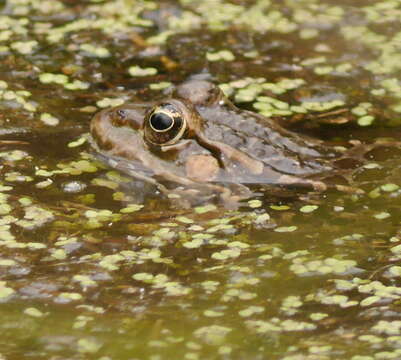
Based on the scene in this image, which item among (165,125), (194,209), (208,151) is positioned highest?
(165,125)

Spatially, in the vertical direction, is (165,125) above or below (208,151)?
above

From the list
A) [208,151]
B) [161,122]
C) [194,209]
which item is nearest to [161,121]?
[161,122]

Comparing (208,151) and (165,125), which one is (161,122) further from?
(208,151)

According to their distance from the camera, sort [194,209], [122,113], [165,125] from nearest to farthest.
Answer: [194,209] → [165,125] → [122,113]

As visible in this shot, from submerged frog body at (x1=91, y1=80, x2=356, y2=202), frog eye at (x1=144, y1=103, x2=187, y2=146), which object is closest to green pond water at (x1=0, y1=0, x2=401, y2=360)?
submerged frog body at (x1=91, y1=80, x2=356, y2=202)

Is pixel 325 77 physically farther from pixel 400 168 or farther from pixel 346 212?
pixel 346 212

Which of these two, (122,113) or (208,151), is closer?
(208,151)

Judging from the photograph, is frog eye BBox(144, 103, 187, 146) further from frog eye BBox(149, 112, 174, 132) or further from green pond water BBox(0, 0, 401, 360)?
green pond water BBox(0, 0, 401, 360)
